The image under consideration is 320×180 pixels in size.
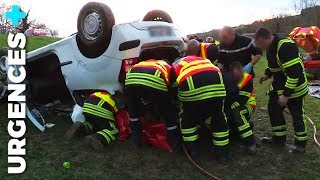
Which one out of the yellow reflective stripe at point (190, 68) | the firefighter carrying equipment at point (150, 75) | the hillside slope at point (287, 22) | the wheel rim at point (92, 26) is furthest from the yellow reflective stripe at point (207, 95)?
the hillside slope at point (287, 22)

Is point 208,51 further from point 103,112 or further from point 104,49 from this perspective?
point 103,112

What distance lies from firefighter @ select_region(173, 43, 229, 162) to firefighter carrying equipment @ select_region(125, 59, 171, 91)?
150mm

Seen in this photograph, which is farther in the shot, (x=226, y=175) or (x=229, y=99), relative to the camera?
(x=229, y=99)

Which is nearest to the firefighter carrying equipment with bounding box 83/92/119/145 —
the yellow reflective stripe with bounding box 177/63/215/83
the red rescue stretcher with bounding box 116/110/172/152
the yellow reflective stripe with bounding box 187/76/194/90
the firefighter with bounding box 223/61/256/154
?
the red rescue stretcher with bounding box 116/110/172/152

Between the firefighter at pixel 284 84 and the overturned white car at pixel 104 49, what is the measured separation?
4.06 feet

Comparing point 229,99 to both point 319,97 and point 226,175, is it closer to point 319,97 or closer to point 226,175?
point 226,175

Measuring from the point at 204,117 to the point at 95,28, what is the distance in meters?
1.76

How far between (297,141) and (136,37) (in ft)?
7.48

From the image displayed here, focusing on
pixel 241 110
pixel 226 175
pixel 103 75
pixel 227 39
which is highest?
pixel 227 39

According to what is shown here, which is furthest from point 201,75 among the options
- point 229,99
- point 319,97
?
point 319,97

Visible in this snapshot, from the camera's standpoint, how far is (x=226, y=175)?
12.8ft

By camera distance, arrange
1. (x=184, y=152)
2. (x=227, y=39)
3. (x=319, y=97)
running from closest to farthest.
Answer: (x=184, y=152), (x=227, y=39), (x=319, y=97)

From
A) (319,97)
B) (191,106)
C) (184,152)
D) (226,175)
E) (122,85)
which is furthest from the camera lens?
(319,97)

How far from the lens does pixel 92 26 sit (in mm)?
4887
